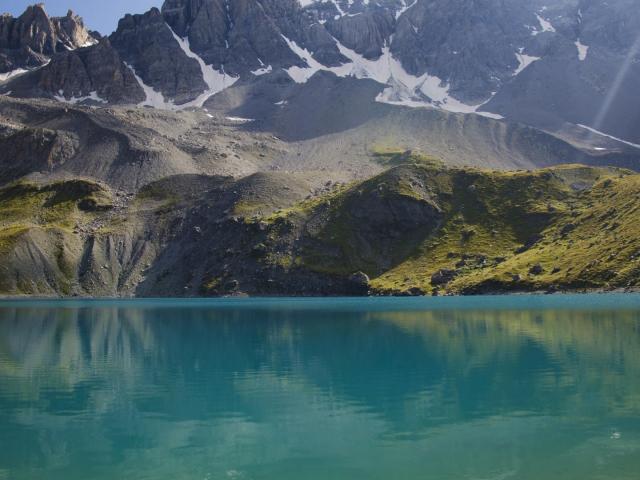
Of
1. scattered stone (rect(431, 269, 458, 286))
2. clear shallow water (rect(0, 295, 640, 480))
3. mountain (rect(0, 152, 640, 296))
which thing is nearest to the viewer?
clear shallow water (rect(0, 295, 640, 480))

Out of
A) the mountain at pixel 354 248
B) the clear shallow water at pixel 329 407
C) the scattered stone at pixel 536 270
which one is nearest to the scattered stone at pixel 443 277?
the mountain at pixel 354 248

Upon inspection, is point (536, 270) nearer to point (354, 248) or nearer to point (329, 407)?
point (354, 248)

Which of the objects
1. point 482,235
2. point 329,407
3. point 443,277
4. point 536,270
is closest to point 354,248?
point 443,277

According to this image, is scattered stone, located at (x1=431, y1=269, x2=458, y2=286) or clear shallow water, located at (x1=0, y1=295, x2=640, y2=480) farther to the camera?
scattered stone, located at (x1=431, y1=269, x2=458, y2=286)

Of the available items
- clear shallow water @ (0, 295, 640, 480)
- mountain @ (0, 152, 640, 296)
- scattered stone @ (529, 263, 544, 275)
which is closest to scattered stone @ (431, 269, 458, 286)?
mountain @ (0, 152, 640, 296)

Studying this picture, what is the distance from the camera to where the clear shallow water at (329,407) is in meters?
22.2

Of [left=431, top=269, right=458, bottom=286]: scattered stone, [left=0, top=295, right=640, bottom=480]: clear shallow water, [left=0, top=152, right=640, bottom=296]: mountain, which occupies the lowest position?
[left=0, top=295, right=640, bottom=480]: clear shallow water

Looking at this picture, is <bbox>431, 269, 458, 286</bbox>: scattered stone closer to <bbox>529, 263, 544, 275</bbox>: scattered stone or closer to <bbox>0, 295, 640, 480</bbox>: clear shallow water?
<bbox>529, 263, 544, 275</bbox>: scattered stone

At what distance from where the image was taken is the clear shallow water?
872 inches

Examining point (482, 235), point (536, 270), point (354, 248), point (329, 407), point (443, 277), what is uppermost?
point (482, 235)

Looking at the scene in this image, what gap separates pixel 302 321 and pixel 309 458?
62.5m

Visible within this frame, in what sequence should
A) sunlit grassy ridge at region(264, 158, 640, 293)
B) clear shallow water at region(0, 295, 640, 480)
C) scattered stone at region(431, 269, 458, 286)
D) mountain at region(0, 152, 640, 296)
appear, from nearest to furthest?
clear shallow water at region(0, 295, 640, 480) < sunlit grassy ridge at region(264, 158, 640, 293) < scattered stone at region(431, 269, 458, 286) < mountain at region(0, 152, 640, 296)

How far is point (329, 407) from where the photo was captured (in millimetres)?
31438

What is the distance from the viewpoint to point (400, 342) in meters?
57.7
